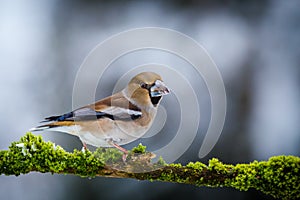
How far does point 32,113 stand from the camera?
9.20 feet

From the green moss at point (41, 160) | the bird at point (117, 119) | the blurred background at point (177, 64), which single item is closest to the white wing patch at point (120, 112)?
the bird at point (117, 119)

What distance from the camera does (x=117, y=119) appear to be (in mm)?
1203

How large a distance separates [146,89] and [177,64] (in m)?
1.41

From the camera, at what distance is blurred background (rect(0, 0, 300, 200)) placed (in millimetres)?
2781

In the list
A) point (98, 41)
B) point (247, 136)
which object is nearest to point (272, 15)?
point (247, 136)

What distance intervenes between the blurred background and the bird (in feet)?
4.33

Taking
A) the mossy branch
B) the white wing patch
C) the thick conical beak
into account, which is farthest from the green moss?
the thick conical beak

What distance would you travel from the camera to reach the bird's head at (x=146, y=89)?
46.1 inches

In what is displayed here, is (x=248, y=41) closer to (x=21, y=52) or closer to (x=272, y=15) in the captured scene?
(x=272, y=15)

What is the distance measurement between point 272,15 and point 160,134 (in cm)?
126

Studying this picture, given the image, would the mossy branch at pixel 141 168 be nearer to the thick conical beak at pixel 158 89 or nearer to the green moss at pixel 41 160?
the green moss at pixel 41 160

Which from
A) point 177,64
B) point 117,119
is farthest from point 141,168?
point 177,64

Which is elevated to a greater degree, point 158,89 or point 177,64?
point 177,64

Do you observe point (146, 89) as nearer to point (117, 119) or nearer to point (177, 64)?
point (117, 119)
